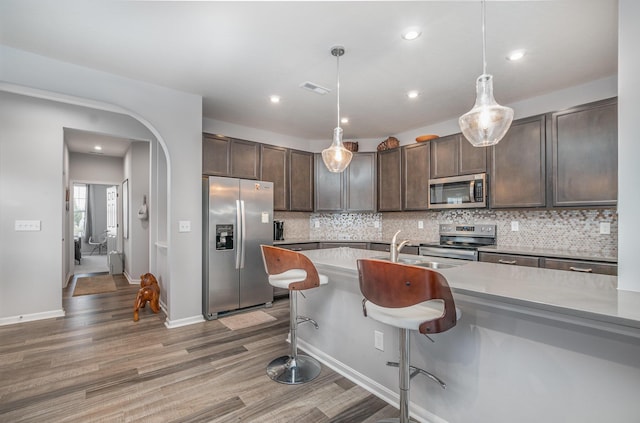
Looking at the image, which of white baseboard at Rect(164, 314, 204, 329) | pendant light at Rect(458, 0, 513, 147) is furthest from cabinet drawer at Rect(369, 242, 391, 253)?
pendant light at Rect(458, 0, 513, 147)

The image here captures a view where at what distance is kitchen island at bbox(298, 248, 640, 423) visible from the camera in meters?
1.16

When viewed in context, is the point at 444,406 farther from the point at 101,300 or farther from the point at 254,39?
the point at 101,300

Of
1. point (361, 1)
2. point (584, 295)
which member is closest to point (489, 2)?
point (361, 1)

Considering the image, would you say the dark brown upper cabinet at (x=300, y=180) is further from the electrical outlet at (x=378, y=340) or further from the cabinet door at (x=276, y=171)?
the electrical outlet at (x=378, y=340)

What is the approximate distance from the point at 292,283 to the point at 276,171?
2871mm

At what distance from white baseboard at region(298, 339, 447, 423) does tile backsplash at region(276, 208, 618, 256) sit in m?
2.65

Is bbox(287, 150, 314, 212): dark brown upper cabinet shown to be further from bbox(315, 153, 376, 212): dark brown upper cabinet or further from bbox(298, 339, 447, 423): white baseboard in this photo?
bbox(298, 339, 447, 423): white baseboard

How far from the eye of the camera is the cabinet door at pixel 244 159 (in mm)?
4258

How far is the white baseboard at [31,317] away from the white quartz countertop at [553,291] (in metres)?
3.95

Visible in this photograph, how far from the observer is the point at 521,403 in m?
1.41

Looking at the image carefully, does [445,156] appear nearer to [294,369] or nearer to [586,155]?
[586,155]

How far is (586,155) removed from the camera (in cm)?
291

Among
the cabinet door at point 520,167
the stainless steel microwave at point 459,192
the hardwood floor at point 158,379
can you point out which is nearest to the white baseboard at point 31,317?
the hardwood floor at point 158,379

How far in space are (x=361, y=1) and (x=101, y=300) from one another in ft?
16.7
